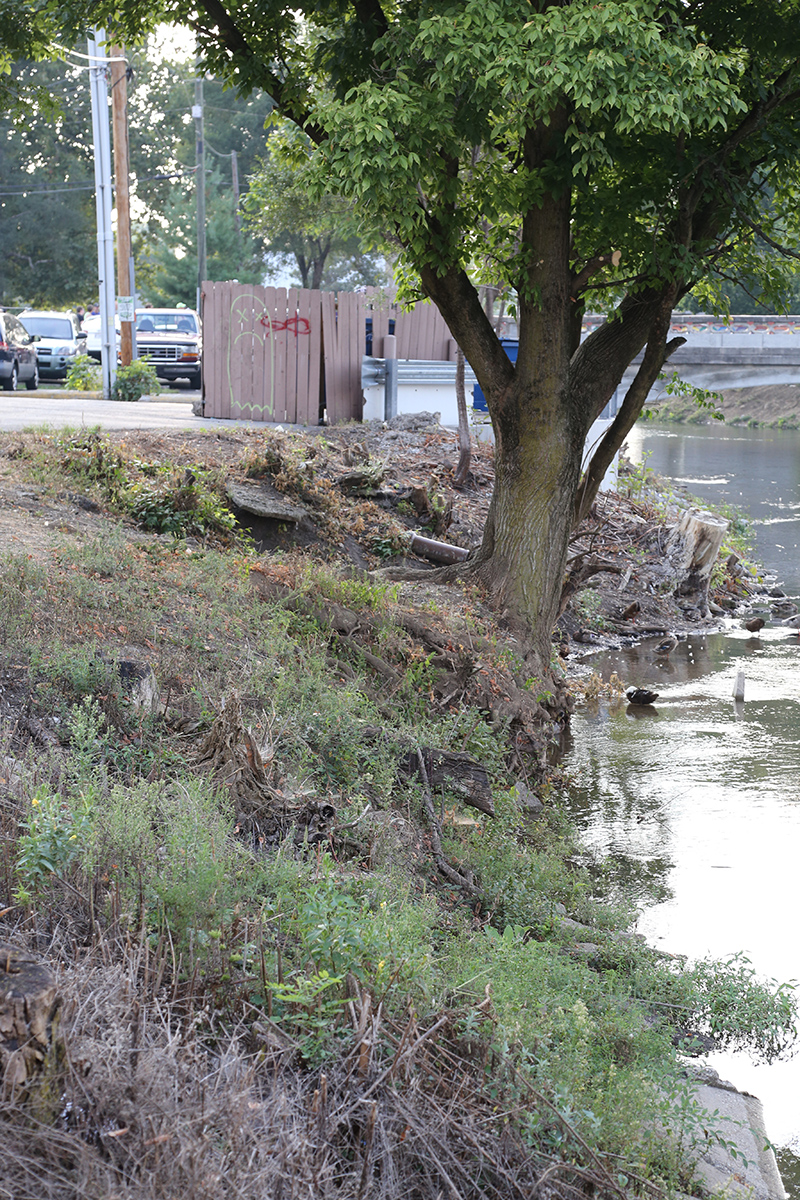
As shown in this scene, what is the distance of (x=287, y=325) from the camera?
17.0m

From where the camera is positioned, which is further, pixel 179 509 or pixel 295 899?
pixel 179 509

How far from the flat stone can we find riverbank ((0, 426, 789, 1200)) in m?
0.46

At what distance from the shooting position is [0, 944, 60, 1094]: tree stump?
2734mm

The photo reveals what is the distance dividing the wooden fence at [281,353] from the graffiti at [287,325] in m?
0.02

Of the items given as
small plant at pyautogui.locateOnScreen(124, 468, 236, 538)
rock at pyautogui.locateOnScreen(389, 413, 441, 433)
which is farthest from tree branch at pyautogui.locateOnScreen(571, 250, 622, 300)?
rock at pyautogui.locateOnScreen(389, 413, 441, 433)

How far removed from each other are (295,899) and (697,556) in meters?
12.6

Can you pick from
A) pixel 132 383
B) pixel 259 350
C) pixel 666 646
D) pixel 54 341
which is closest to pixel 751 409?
pixel 54 341

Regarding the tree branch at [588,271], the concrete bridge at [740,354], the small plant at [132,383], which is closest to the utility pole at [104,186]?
the small plant at [132,383]

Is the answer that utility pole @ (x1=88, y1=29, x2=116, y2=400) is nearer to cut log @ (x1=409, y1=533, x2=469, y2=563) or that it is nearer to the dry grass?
cut log @ (x1=409, y1=533, x2=469, y2=563)

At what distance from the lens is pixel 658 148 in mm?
8570

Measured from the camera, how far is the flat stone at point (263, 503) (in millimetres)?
10711

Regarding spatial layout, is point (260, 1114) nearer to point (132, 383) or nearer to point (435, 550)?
point (435, 550)

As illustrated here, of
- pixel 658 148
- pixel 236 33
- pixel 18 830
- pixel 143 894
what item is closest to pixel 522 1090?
pixel 143 894

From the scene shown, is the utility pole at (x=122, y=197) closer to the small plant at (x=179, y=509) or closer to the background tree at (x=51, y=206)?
the small plant at (x=179, y=509)
